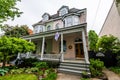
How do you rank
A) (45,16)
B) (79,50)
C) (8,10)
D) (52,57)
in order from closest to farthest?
(8,10) → (52,57) → (79,50) → (45,16)

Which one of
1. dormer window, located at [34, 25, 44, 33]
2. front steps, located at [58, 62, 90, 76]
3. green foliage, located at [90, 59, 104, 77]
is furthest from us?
dormer window, located at [34, 25, 44, 33]

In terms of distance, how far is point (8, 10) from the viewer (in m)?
8.91

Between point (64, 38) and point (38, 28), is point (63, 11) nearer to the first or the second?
point (64, 38)

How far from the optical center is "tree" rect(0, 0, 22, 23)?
839 cm

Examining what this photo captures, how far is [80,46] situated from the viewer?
1405cm

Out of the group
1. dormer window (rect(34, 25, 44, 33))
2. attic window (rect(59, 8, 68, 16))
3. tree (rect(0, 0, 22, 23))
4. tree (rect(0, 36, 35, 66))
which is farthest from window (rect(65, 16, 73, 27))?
tree (rect(0, 0, 22, 23))

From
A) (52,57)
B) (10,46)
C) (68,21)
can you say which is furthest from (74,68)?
(68,21)

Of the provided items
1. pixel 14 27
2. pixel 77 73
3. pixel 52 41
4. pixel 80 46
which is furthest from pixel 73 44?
pixel 14 27

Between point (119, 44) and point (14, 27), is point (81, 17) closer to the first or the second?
point (119, 44)

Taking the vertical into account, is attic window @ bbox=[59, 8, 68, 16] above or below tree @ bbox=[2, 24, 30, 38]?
above

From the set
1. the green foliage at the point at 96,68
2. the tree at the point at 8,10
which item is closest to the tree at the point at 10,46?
the tree at the point at 8,10

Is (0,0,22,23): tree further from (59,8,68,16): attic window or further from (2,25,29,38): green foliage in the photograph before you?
(2,25,29,38): green foliage

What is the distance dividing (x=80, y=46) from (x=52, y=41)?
438 cm

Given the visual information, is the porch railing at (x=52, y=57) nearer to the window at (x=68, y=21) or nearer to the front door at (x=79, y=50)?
the front door at (x=79, y=50)
